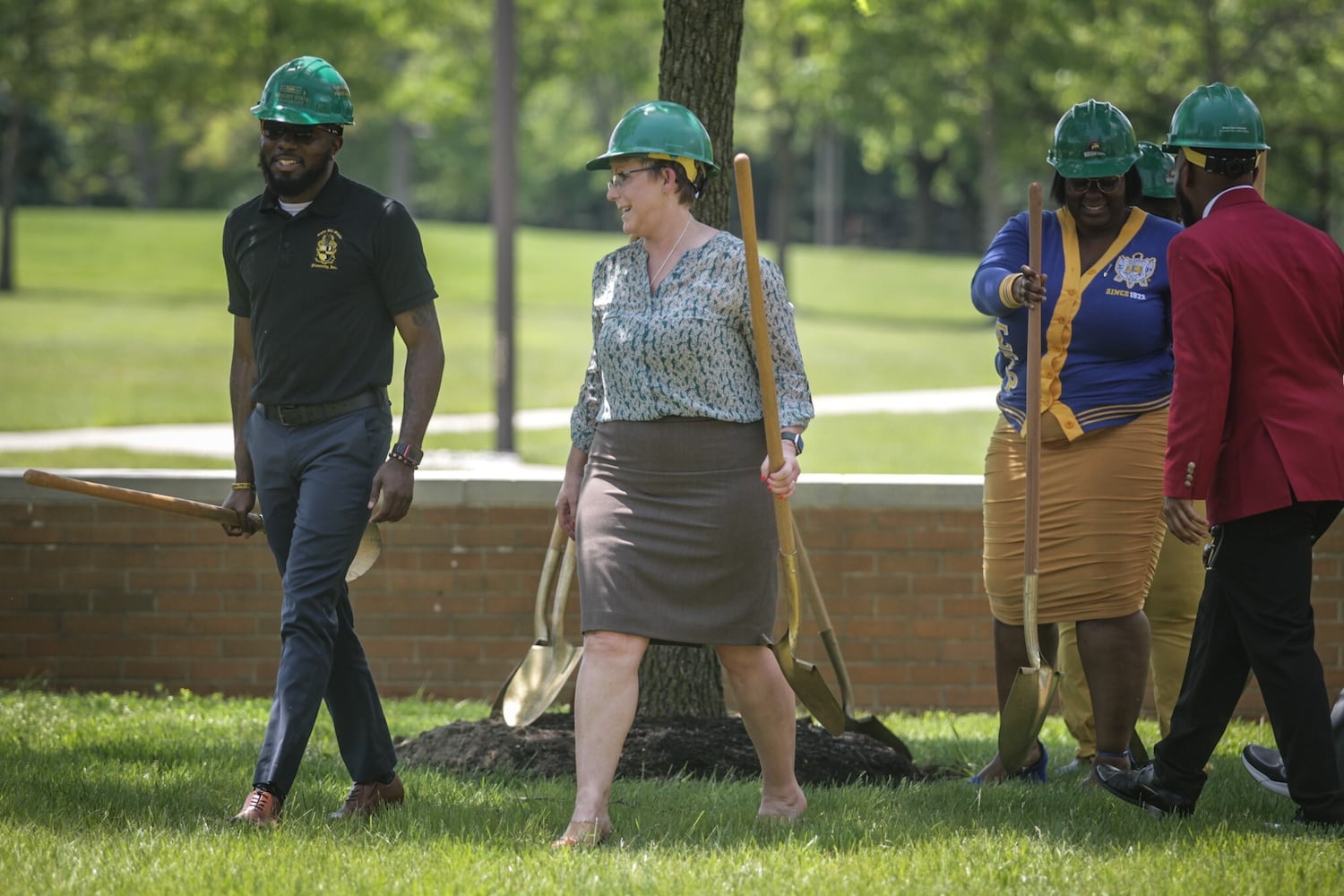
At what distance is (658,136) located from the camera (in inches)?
187

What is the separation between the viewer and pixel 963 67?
3092cm

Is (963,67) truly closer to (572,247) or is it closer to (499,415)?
(572,247)

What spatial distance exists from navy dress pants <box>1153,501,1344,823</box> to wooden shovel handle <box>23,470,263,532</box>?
2.70 meters

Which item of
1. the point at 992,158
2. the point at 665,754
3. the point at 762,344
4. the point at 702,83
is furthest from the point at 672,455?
the point at 992,158

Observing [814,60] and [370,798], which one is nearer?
[370,798]

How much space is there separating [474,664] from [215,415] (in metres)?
10.0

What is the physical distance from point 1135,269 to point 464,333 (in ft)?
71.7

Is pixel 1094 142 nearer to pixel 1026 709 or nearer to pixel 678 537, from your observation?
pixel 1026 709

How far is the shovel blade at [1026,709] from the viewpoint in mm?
5328

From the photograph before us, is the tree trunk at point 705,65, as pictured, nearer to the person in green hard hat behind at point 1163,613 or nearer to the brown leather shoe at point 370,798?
the person in green hard hat behind at point 1163,613

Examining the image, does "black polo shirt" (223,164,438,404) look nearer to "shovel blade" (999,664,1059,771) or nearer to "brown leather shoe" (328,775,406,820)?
"brown leather shoe" (328,775,406,820)

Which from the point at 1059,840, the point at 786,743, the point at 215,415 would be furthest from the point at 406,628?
the point at 215,415

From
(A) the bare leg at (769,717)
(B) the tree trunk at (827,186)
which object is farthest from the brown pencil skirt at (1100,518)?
(B) the tree trunk at (827,186)

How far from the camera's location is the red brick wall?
752 centimetres
